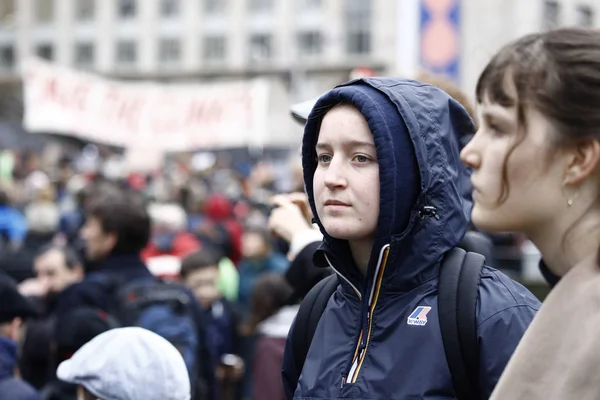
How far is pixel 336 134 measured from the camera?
2.73 m

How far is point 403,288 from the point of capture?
265 centimetres

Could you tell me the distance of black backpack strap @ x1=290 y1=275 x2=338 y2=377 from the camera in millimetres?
2904

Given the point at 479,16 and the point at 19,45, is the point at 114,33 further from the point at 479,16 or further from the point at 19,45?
the point at 479,16

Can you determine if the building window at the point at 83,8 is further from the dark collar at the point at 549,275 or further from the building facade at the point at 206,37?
the dark collar at the point at 549,275

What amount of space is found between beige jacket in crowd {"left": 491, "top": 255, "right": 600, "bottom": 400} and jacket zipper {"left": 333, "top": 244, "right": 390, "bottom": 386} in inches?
34.3

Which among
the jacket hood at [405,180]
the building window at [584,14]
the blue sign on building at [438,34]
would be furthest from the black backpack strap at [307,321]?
the building window at [584,14]

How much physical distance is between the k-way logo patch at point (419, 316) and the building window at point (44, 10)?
215ft

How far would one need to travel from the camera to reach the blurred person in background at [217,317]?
701 centimetres

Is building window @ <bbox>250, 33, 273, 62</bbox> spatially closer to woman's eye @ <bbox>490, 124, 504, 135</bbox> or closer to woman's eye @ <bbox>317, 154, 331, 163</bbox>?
woman's eye @ <bbox>317, 154, 331, 163</bbox>

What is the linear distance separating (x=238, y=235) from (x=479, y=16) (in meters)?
34.7

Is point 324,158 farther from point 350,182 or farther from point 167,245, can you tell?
point 167,245

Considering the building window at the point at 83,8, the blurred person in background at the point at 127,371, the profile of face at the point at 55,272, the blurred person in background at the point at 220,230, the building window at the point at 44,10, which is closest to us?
the blurred person in background at the point at 127,371

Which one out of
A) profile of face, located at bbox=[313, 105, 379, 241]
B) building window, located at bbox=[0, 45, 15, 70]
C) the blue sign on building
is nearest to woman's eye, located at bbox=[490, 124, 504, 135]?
profile of face, located at bbox=[313, 105, 379, 241]

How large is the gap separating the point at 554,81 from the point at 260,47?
59.1 m
